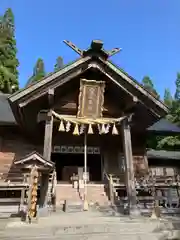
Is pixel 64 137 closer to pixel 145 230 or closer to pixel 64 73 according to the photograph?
pixel 64 73

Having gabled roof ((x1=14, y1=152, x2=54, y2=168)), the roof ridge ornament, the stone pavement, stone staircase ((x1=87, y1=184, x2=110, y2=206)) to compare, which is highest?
the roof ridge ornament

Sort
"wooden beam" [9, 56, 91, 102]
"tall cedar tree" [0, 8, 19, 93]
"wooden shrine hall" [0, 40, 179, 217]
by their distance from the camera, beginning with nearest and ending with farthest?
"wooden beam" [9, 56, 91, 102] → "wooden shrine hall" [0, 40, 179, 217] → "tall cedar tree" [0, 8, 19, 93]

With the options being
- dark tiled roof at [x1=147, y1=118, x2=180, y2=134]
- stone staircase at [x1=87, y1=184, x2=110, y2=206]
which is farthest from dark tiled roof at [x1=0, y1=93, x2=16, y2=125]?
dark tiled roof at [x1=147, y1=118, x2=180, y2=134]

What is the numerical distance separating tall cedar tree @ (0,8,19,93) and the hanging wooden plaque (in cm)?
2381

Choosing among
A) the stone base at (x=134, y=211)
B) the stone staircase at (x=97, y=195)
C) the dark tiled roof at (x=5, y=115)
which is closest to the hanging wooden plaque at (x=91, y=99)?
the stone staircase at (x=97, y=195)

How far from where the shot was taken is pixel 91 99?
462 inches

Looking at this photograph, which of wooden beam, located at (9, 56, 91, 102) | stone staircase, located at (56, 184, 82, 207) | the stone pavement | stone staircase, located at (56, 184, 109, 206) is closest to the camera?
the stone pavement

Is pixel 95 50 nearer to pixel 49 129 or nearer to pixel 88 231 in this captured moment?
pixel 49 129

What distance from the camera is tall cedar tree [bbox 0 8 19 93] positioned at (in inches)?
1313

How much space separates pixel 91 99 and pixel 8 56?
31.1 metres

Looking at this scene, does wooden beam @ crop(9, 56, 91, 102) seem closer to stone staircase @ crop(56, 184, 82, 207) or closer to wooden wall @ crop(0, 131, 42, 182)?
stone staircase @ crop(56, 184, 82, 207)

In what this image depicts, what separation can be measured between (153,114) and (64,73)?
15.8 feet

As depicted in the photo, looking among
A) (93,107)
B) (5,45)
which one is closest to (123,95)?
(93,107)

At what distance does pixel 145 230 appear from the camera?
6.48m
